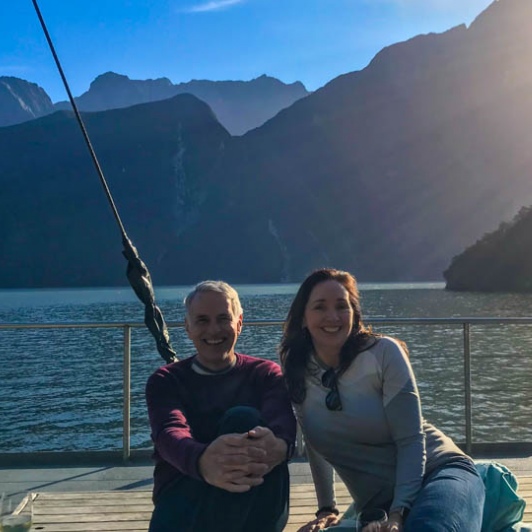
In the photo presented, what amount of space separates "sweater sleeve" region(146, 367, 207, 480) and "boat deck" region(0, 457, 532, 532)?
38.8 inches

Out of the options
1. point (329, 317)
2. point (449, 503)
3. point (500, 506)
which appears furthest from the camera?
point (329, 317)

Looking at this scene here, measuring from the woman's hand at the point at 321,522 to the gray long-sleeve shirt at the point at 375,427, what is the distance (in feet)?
0.28

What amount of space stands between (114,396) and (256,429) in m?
10.9

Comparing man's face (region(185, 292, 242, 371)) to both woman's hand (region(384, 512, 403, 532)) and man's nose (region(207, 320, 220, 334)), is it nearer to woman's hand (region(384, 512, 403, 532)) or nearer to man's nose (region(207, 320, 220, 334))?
man's nose (region(207, 320, 220, 334))

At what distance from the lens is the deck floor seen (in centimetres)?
260

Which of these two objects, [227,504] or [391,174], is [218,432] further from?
[391,174]

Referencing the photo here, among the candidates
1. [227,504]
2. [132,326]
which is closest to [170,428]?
[227,504]

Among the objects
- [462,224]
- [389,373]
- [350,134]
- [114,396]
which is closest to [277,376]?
[389,373]

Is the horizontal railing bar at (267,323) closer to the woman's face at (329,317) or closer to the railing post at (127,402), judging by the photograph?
the railing post at (127,402)

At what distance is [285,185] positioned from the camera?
121 metres

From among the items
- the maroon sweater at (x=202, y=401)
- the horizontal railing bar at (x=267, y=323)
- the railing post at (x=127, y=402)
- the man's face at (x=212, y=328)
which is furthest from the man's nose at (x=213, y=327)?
the railing post at (x=127, y=402)

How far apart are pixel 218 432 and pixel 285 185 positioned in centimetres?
12016

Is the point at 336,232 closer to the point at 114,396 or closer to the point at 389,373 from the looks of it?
the point at 114,396

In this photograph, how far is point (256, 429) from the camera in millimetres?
1646
